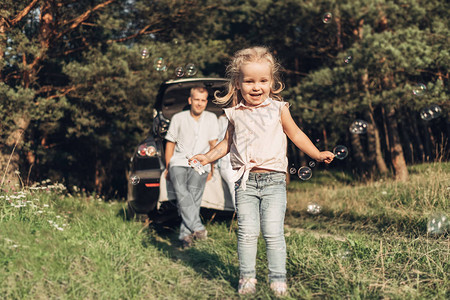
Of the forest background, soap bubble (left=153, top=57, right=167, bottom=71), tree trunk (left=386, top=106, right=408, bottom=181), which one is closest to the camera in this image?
soap bubble (left=153, top=57, right=167, bottom=71)

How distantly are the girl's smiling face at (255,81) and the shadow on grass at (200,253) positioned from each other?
1441mm

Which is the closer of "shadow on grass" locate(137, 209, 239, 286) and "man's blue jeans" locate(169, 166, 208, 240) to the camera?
"shadow on grass" locate(137, 209, 239, 286)

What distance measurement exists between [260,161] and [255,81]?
574 mm

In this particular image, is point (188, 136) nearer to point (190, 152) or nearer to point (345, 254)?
point (190, 152)

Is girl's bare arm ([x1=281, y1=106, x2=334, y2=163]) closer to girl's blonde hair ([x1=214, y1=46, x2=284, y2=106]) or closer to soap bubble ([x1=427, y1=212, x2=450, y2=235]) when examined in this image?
girl's blonde hair ([x1=214, y1=46, x2=284, y2=106])

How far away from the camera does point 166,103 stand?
20.7ft

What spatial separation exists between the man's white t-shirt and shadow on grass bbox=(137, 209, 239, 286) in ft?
3.18

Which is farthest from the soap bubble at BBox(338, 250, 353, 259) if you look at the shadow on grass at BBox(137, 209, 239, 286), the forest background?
the forest background

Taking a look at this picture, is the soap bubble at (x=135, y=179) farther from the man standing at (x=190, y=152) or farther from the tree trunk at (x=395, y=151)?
the tree trunk at (x=395, y=151)

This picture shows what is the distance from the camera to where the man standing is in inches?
204

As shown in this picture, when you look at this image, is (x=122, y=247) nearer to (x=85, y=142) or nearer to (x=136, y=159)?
(x=136, y=159)

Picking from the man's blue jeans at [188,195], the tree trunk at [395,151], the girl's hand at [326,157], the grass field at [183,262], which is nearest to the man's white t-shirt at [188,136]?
the man's blue jeans at [188,195]

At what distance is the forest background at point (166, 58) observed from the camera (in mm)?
10148

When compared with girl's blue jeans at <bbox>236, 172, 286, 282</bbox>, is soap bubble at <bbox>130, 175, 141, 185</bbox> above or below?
above
